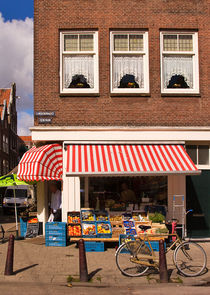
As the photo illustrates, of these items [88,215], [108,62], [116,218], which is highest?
[108,62]

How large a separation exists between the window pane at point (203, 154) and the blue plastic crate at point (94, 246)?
4.38 metres

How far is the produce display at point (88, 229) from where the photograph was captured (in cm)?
1027

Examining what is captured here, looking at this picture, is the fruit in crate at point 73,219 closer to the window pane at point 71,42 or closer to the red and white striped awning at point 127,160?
the red and white striped awning at point 127,160

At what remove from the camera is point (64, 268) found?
27.1ft

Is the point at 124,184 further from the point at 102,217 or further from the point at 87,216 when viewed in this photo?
the point at 87,216

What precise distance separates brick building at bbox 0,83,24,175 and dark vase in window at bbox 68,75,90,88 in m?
35.0

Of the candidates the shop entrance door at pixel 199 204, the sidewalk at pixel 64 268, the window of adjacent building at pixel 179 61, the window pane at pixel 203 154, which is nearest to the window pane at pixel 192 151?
the window pane at pixel 203 154

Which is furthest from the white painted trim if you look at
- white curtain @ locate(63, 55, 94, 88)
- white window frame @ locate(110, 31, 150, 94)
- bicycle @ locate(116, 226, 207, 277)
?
bicycle @ locate(116, 226, 207, 277)

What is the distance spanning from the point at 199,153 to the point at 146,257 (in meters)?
5.38

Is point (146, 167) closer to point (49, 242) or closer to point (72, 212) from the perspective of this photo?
point (72, 212)

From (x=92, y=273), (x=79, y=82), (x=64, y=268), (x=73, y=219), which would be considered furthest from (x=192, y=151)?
(x=64, y=268)

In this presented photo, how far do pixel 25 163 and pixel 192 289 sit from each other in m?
6.18

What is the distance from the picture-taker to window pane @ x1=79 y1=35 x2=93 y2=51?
1188 cm

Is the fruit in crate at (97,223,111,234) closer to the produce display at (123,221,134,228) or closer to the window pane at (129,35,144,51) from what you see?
the produce display at (123,221,134,228)
